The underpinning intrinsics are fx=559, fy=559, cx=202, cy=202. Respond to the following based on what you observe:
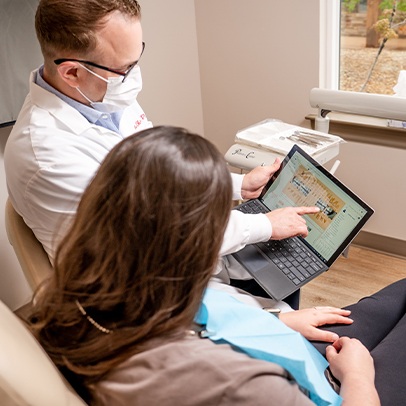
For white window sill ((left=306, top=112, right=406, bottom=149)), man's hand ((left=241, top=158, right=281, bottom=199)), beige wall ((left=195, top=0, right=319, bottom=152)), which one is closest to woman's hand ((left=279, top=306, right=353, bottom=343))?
man's hand ((left=241, top=158, right=281, bottom=199))

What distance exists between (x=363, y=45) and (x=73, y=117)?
1.58 metres

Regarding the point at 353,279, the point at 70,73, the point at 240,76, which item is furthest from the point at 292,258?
the point at 240,76

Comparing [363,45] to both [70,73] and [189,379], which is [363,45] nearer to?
[70,73]

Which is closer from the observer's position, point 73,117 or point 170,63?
point 73,117

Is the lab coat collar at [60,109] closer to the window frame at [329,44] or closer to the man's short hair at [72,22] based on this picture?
the man's short hair at [72,22]

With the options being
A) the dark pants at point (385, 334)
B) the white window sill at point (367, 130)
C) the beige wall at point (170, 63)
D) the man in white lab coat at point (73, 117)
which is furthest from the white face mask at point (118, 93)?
the white window sill at point (367, 130)

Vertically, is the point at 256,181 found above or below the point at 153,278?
below

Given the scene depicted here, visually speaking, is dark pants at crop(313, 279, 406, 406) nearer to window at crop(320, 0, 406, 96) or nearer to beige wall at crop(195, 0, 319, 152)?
window at crop(320, 0, 406, 96)

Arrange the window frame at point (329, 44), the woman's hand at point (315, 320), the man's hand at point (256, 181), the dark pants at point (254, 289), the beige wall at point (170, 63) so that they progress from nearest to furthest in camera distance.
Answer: the woman's hand at point (315, 320) → the dark pants at point (254, 289) → the man's hand at point (256, 181) → the window frame at point (329, 44) → the beige wall at point (170, 63)

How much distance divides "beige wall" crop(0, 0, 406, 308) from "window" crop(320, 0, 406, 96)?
3.1 inches

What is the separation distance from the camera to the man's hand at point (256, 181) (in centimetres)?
156

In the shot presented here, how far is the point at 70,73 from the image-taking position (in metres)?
1.31

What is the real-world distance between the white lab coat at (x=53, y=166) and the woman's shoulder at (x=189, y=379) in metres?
0.48

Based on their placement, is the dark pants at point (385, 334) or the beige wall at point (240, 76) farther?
the beige wall at point (240, 76)
